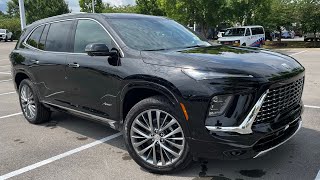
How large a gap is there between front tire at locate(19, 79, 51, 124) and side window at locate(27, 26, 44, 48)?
24.8 inches

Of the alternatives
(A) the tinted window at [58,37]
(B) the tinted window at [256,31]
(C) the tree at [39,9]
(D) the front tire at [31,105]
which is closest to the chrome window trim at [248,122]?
(A) the tinted window at [58,37]

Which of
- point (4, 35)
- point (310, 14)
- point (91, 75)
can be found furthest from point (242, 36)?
point (4, 35)

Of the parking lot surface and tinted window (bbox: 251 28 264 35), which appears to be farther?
tinted window (bbox: 251 28 264 35)

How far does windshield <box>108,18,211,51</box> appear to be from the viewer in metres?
4.45

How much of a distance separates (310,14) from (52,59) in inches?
1129

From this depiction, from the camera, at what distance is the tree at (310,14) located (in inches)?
1161

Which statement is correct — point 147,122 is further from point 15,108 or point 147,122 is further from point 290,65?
point 15,108

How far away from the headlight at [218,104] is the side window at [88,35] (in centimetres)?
166

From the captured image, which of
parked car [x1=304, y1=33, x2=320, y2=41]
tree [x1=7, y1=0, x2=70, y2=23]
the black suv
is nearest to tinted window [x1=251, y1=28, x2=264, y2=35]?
parked car [x1=304, y1=33, x2=320, y2=41]

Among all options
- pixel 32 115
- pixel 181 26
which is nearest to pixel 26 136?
pixel 32 115

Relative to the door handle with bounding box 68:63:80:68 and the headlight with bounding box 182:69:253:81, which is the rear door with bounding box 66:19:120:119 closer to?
the door handle with bounding box 68:63:80:68

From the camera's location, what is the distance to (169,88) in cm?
371

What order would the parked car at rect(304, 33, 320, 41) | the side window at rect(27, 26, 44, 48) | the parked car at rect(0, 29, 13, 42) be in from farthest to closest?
the parked car at rect(0, 29, 13, 42) < the parked car at rect(304, 33, 320, 41) < the side window at rect(27, 26, 44, 48)

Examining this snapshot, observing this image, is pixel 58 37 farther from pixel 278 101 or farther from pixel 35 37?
pixel 278 101
